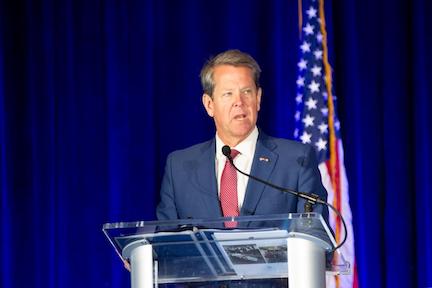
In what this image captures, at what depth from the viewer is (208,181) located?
3.86 metres

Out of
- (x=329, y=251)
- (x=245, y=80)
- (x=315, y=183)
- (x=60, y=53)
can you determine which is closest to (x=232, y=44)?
(x=60, y=53)

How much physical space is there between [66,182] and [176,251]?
261cm

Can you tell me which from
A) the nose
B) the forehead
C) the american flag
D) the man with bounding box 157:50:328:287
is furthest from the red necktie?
the american flag

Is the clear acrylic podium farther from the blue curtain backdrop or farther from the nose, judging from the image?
the blue curtain backdrop

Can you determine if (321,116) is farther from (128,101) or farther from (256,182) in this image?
(256,182)

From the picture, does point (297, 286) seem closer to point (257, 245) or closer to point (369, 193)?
point (257, 245)

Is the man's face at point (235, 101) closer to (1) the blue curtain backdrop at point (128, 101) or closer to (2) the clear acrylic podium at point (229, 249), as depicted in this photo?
(2) the clear acrylic podium at point (229, 249)

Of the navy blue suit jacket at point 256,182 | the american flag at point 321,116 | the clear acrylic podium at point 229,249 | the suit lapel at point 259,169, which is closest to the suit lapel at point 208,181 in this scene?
the navy blue suit jacket at point 256,182

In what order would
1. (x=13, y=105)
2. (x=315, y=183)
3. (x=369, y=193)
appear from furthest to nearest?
(x=13, y=105)
(x=369, y=193)
(x=315, y=183)

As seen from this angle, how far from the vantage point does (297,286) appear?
2.72m

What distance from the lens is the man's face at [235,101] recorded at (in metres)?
3.97

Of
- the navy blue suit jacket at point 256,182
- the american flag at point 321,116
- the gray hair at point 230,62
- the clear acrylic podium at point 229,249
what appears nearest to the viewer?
the clear acrylic podium at point 229,249

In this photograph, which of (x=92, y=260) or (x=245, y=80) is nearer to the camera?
(x=245, y=80)

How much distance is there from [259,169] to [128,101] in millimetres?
1718
